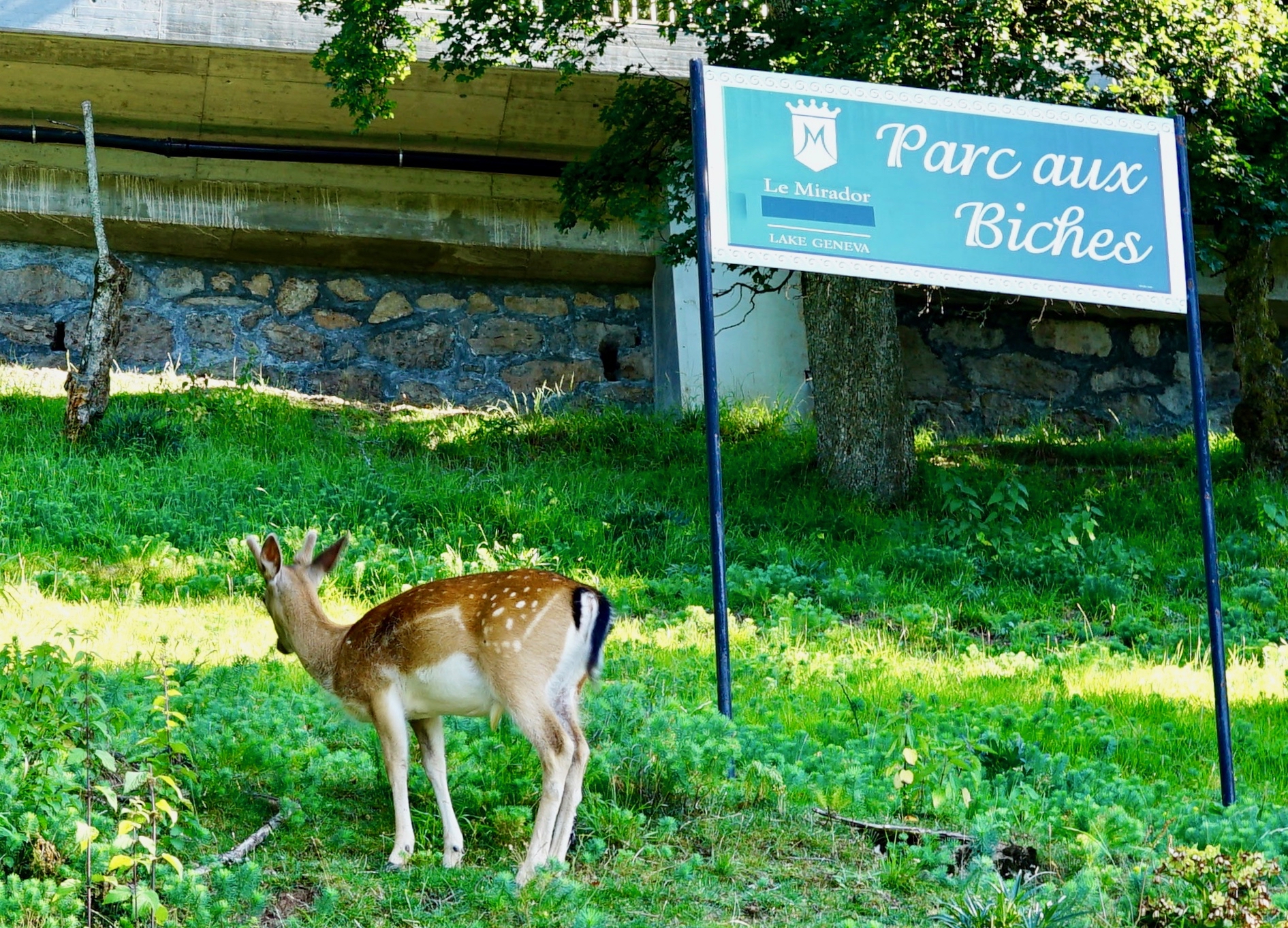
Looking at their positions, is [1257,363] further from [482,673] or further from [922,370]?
[482,673]

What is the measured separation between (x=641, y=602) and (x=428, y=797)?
3.16 meters

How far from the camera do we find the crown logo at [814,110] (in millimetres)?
5879

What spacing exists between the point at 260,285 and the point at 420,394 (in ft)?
5.54

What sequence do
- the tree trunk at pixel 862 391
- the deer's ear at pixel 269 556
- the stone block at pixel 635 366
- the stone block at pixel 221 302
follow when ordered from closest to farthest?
the deer's ear at pixel 269 556
the tree trunk at pixel 862 391
the stone block at pixel 221 302
the stone block at pixel 635 366

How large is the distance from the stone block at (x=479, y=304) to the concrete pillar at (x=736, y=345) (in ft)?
4.97

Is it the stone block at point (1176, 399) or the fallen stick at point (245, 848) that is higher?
the stone block at point (1176, 399)

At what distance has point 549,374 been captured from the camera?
1319 cm

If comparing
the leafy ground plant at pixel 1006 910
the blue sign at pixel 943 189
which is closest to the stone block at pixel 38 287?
the blue sign at pixel 943 189

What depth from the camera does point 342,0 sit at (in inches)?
402

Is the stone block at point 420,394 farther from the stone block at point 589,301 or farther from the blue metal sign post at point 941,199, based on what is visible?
the blue metal sign post at point 941,199

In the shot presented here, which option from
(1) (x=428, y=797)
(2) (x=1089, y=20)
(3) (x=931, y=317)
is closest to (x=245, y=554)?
(1) (x=428, y=797)

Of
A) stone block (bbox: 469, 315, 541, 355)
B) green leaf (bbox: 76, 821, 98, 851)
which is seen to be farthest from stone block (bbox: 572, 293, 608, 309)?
green leaf (bbox: 76, 821, 98, 851)

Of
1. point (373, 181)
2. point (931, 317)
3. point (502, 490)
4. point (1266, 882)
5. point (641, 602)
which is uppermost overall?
point (373, 181)

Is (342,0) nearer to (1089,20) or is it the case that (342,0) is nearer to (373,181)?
(373,181)
